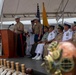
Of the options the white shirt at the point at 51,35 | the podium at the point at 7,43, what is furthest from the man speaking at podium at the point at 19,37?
the white shirt at the point at 51,35

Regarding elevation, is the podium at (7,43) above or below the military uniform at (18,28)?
below

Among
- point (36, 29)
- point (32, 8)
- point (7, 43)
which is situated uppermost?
point (32, 8)

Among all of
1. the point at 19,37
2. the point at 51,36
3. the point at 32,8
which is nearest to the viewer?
the point at 51,36

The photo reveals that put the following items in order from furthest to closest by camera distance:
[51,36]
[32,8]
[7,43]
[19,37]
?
1. [32,8]
2. [19,37]
3. [7,43]
4. [51,36]

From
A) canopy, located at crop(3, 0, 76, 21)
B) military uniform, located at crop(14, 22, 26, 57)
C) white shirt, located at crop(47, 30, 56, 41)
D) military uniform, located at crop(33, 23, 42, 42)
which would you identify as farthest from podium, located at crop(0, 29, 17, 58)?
canopy, located at crop(3, 0, 76, 21)

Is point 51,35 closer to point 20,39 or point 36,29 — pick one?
point 36,29

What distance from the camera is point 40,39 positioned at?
584cm

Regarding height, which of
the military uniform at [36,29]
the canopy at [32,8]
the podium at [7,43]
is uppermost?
the canopy at [32,8]

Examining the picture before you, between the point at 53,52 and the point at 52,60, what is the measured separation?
0.03 meters

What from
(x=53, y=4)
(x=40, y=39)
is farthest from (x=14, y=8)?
(x=40, y=39)

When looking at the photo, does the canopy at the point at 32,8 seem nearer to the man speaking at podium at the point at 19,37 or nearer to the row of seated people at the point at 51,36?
the man speaking at podium at the point at 19,37

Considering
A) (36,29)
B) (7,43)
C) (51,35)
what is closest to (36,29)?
(36,29)

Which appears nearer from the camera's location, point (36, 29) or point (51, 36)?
point (51, 36)

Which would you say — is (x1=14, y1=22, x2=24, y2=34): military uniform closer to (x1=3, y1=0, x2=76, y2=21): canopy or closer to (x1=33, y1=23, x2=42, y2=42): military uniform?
(x1=33, y1=23, x2=42, y2=42): military uniform
